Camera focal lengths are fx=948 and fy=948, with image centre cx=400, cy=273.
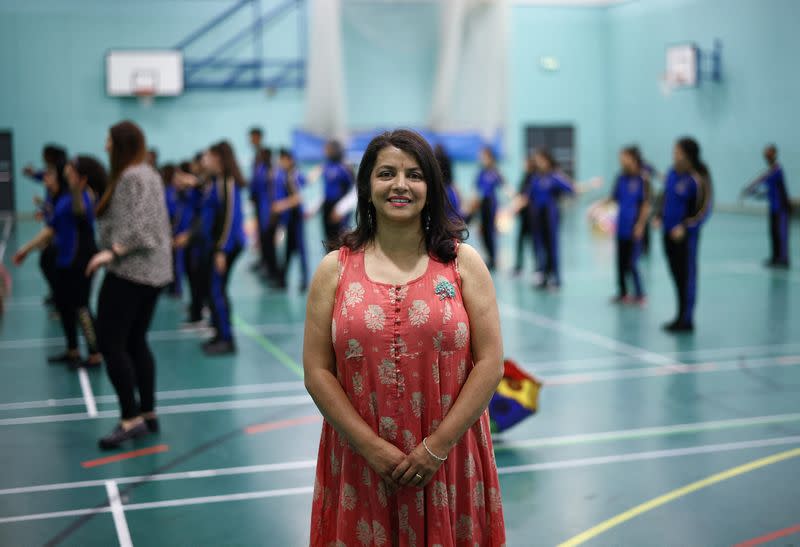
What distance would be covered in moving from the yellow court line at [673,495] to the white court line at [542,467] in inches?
9.4

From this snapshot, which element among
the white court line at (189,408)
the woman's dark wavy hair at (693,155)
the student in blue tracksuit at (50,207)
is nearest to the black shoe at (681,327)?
the woman's dark wavy hair at (693,155)

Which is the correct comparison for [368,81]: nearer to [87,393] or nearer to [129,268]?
[87,393]

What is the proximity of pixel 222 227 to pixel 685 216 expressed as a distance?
15.1 ft

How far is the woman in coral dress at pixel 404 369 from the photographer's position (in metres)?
2.99

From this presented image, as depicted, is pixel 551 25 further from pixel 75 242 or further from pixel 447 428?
pixel 447 428

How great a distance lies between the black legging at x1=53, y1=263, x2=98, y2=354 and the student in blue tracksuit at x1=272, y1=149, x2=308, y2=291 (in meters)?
4.99

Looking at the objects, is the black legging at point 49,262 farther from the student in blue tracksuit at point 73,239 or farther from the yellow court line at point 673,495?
the yellow court line at point 673,495

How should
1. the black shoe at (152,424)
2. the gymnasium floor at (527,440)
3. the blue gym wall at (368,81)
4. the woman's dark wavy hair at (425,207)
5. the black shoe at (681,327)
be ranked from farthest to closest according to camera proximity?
1. the blue gym wall at (368,81)
2. the black shoe at (681,327)
3. the black shoe at (152,424)
4. the gymnasium floor at (527,440)
5. the woman's dark wavy hair at (425,207)

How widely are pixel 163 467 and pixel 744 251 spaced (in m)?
13.5

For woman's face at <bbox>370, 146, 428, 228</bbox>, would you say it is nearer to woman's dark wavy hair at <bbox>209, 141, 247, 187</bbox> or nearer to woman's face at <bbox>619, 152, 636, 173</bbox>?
woman's dark wavy hair at <bbox>209, 141, 247, 187</bbox>

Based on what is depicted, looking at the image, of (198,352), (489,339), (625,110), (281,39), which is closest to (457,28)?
(281,39)

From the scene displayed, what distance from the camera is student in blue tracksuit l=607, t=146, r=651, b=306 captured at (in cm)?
1162

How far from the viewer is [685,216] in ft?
31.4

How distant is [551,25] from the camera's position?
29.2 meters
